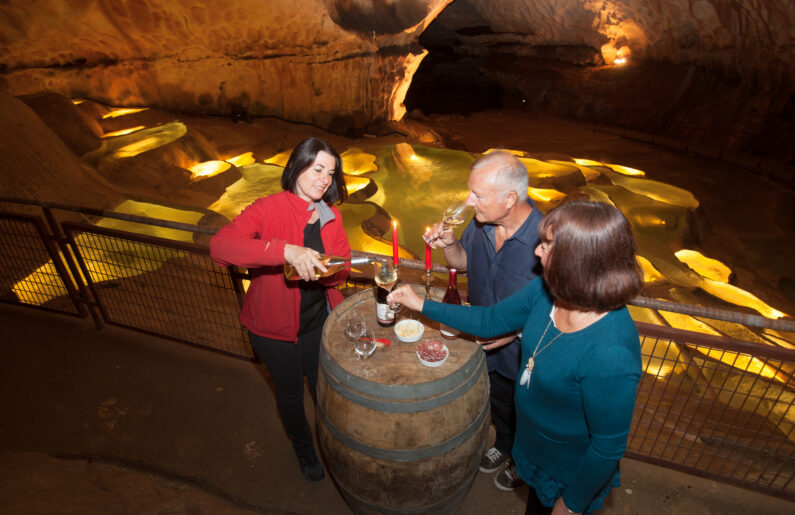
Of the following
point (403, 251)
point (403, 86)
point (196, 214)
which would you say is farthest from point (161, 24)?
point (403, 251)

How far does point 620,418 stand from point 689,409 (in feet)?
13.5

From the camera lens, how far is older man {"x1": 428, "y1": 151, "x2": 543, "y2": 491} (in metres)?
2.41

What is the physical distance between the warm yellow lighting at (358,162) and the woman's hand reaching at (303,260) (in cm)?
799

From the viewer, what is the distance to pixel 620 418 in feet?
5.30

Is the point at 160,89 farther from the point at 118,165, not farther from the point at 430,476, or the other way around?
the point at 430,476

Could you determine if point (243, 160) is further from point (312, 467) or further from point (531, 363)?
point (531, 363)

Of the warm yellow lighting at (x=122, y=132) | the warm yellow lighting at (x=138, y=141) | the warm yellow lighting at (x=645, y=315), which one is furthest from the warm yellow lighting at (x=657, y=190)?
the warm yellow lighting at (x=122, y=132)

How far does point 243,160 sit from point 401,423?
10.2m

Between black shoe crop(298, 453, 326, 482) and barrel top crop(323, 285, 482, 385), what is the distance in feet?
3.90

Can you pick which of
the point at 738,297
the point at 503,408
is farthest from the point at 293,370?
the point at 738,297

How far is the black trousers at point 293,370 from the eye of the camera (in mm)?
2650

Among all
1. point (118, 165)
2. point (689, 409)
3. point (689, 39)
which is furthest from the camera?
point (689, 39)

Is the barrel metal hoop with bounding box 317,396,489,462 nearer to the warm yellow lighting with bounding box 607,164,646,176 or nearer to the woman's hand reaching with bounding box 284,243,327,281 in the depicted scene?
the woman's hand reaching with bounding box 284,243,327,281

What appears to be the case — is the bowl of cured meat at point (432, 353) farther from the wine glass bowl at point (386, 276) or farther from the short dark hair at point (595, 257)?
the short dark hair at point (595, 257)
